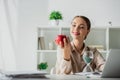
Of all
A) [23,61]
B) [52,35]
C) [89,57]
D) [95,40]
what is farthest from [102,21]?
[89,57]

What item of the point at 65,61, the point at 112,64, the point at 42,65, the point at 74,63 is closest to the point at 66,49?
the point at 65,61

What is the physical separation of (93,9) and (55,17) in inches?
26.5

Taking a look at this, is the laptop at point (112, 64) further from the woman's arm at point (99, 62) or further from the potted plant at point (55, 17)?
the potted plant at point (55, 17)

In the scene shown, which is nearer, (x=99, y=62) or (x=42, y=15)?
(x=99, y=62)

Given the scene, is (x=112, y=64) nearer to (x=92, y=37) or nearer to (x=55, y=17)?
(x=55, y=17)

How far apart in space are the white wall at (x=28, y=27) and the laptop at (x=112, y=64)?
118 inches

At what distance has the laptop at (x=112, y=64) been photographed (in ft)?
4.75

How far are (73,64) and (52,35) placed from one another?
2.07m

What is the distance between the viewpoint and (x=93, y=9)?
4430 millimetres

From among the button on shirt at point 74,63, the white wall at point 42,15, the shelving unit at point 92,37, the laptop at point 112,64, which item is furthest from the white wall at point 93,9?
the laptop at point 112,64

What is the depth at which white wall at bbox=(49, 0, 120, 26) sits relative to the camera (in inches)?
173

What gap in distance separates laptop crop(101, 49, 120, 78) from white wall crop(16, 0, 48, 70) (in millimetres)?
2987

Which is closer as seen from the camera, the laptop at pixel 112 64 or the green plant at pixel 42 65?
the laptop at pixel 112 64

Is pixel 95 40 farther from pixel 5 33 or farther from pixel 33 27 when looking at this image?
pixel 5 33
